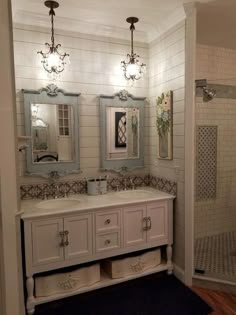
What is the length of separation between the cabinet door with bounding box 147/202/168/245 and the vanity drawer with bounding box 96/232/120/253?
0.35m

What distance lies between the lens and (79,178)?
265 centimetres

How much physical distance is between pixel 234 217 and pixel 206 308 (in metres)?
1.61

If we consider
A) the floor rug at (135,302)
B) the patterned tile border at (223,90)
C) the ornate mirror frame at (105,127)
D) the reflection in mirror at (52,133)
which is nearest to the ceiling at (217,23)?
the patterned tile border at (223,90)

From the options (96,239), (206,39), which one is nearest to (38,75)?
(96,239)

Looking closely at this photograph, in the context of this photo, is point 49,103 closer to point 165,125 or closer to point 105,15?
point 105,15

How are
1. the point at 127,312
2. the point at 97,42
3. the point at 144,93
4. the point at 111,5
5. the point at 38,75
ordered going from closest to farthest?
the point at 127,312
the point at 111,5
the point at 38,75
the point at 97,42
the point at 144,93

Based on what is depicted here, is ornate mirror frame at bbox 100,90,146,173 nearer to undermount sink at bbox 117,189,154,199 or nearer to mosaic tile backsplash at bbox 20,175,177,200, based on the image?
mosaic tile backsplash at bbox 20,175,177,200

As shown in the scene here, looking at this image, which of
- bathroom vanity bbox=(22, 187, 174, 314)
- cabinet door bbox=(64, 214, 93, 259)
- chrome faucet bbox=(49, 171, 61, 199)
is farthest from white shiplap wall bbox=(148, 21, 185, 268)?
chrome faucet bbox=(49, 171, 61, 199)

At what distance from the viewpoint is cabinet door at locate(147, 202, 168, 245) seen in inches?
93.7

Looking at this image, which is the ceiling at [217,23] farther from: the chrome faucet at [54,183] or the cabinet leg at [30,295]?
the cabinet leg at [30,295]

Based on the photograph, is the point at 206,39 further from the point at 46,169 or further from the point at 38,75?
the point at 46,169

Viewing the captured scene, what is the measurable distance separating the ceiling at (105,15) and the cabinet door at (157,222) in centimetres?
188

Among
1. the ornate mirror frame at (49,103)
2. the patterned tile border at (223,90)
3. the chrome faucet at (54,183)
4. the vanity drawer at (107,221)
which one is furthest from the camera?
the patterned tile border at (223,90)

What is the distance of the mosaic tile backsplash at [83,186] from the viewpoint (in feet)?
8.02
